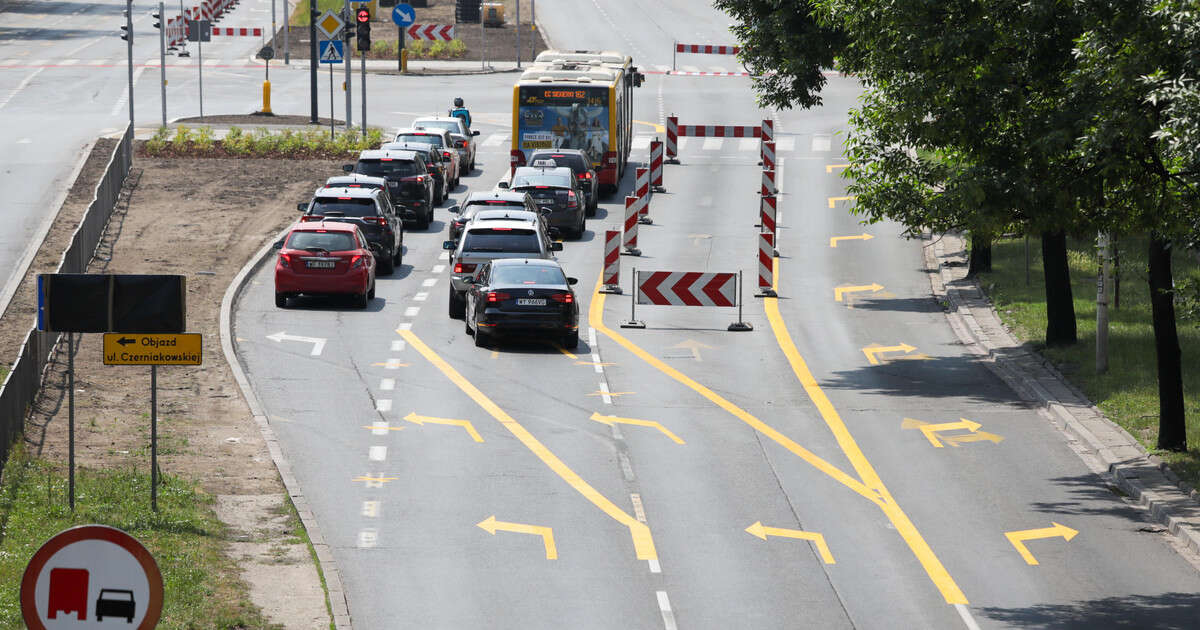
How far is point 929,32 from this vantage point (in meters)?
20.3

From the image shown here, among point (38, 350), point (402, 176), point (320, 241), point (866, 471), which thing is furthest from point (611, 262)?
point (866, 471)

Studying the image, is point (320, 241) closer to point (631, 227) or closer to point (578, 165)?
point (631, 227)

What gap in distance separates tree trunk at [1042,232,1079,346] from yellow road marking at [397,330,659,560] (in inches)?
382

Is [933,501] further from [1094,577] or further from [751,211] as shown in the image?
[751,211]

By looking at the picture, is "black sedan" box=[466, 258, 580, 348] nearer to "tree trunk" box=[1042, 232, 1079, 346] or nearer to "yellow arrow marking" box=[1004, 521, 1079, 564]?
"tree trunk" box=[1042, 232, 1079, 346]

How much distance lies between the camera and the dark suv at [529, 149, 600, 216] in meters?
42.5

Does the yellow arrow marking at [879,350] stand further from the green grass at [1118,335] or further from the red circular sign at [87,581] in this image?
the red circular sign at [87,581]

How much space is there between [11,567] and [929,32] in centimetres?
1181

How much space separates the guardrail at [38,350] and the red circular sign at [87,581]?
10.8 metres

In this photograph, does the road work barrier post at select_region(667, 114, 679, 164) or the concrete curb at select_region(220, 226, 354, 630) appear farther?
the road work barrier post at select_region(667, 114, 679, 164)

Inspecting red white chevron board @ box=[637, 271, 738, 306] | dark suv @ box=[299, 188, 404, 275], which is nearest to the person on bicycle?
dark suv @ box=[299, 188, 404, 275]

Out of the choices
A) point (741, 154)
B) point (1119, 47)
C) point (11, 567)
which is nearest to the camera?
point (11, 567)

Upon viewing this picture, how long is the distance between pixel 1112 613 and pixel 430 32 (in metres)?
63.7

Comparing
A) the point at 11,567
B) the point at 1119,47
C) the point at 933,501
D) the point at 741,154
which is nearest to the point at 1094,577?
the point at 933,501
